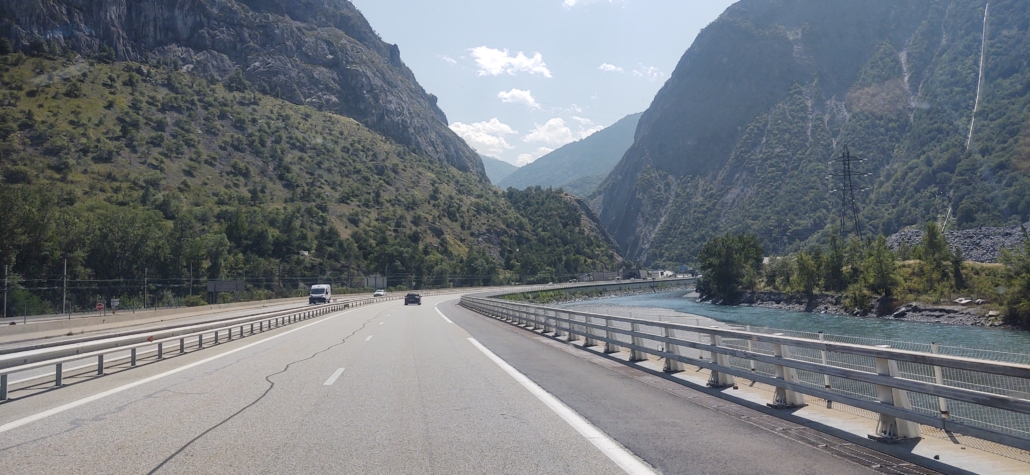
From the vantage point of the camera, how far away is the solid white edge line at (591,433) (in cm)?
579

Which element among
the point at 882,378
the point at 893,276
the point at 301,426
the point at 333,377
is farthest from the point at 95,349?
the point at 893,276

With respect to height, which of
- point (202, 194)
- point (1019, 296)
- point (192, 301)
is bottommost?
point (1019, 296)

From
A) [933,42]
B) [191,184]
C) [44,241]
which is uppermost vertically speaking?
[933,42]

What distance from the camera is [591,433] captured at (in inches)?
281

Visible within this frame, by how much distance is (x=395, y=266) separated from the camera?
11956cm

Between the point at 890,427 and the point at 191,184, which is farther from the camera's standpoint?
the point at 191,184

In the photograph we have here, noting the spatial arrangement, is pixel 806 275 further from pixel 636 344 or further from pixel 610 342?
pixel 636 344

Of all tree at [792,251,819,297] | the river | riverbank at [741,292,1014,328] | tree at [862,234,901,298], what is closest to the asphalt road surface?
the river

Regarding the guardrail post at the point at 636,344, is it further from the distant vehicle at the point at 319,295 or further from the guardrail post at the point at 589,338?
the distant vehicle at the point at 319,295

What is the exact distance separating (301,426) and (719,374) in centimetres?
643

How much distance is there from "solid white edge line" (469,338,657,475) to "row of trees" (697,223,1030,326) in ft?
152

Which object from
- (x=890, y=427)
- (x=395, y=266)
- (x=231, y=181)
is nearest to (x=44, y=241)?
(x=231, y=181)

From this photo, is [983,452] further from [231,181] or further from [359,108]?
[359,108]

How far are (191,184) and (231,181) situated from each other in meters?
8.40
